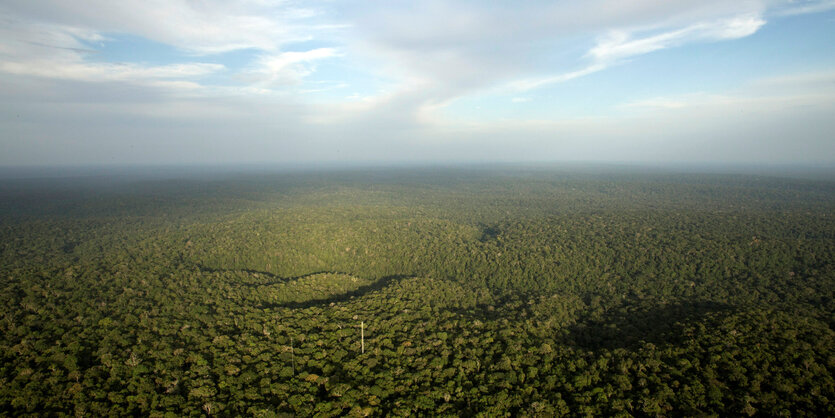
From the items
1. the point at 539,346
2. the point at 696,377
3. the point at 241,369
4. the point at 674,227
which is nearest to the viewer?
the point at 696,377

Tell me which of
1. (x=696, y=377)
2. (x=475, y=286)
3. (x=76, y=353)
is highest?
(x=76, y=353)

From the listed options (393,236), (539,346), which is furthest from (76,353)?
(393,236)

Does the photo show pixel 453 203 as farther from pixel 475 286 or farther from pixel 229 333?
pixel 229 333

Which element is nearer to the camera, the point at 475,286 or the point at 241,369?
the point at 241,369

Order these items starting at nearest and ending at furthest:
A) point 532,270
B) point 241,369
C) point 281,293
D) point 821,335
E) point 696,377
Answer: point 696,377 < point 241,369 < point 821,335 < point 281,293 < point 532,270

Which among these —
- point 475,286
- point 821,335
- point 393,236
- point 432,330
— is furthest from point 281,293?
point 821,335

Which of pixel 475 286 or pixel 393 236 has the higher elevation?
pixel 393 236
